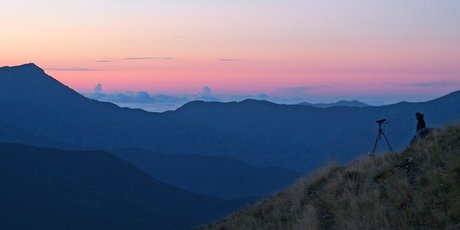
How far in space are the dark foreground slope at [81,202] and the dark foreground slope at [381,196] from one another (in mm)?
113571

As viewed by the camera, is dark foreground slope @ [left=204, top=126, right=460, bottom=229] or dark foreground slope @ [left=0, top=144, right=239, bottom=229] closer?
dark foreground slope @ [left=204, top=126, right=460, bottom=229]

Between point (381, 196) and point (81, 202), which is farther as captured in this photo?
point (81, 202)

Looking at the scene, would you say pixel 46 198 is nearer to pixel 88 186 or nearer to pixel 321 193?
pixel 88 186

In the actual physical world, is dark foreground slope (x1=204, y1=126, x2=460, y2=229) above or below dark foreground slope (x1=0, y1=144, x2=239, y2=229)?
above

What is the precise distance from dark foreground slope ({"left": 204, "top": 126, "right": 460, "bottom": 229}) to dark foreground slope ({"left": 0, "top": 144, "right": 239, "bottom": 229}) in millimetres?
113571

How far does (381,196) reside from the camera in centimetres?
1118

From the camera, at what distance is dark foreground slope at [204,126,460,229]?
31.0 ft

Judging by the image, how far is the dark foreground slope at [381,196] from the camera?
9453mm

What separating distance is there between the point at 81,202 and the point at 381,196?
16069 cm

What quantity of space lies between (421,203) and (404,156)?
13.9ft

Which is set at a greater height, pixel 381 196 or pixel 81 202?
pixel 381 196

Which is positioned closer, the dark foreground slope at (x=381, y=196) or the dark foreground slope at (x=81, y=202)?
the dark foreground slope at (x=381, y=196)

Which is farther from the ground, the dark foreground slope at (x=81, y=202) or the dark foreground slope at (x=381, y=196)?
the dark foreground slope at (x=381, y=196)

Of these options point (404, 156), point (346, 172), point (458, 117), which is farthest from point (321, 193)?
point (458, 117)
